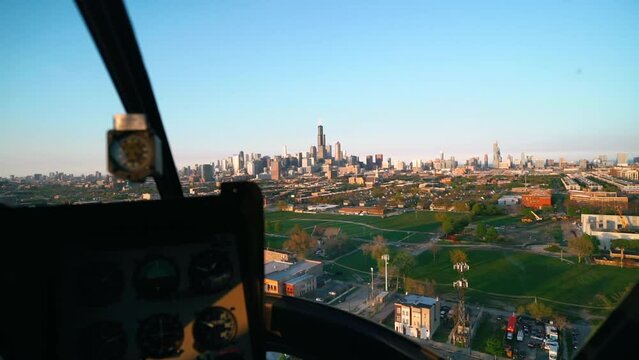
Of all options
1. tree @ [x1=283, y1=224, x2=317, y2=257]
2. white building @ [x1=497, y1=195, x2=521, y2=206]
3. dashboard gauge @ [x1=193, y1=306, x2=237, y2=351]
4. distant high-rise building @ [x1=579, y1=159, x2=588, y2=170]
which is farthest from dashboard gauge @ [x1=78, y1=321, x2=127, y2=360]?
distant high-rise building @ [x1=579, y1=159, x2=588, y2=170]

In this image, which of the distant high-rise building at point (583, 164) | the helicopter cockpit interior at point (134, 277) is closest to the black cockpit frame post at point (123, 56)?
the helicopter cockpit interior at point (134, 277)

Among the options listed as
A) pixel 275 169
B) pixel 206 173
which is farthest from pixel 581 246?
pixel 206 173

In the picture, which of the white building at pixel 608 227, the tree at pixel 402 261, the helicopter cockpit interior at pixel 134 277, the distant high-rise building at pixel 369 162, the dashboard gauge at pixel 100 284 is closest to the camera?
the helicopter cockpit interior at pixel 134 277

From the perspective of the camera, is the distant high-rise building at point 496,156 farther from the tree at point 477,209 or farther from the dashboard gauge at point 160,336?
the dashboard gauge at point 160,336

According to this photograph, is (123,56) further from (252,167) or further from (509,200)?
(509,200)

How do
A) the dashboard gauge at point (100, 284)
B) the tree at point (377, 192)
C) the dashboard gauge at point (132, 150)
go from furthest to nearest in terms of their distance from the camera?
1. the tree at point (377, 192)
2. the dashboard gauge at point (100, 284)
3. the dashboard gauge at point (132, 150)

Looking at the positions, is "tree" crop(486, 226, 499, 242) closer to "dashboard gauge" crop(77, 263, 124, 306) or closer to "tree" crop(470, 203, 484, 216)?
"tree" crop(470, 203, 484, 216)

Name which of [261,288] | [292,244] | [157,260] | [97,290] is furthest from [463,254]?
[97,290]
